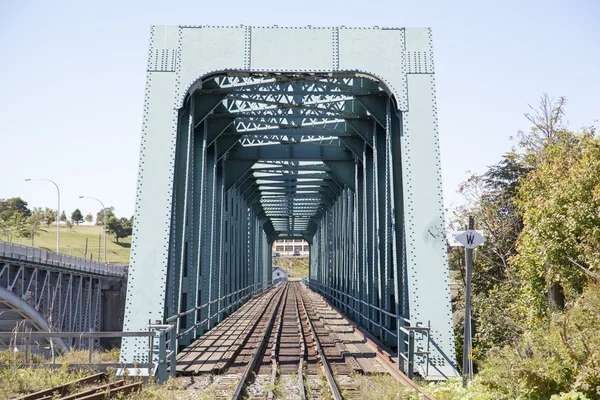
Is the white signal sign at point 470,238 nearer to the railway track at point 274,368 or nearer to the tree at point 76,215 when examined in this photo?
the railway track at point 274,368

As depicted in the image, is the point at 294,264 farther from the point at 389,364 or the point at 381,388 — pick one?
the point at 381,388

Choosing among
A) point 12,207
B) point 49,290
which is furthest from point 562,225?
point 12,207

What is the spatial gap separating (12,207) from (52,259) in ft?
358

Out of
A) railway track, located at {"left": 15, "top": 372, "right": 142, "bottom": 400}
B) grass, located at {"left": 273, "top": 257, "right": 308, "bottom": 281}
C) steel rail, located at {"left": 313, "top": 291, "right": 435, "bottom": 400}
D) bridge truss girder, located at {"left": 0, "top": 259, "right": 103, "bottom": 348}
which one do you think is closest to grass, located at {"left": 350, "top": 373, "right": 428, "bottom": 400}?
steel rail, located at {"left": 313, "top": 291, "right": 435, "bottom": 400}

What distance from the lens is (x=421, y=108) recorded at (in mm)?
12266

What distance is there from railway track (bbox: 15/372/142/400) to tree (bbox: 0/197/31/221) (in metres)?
118

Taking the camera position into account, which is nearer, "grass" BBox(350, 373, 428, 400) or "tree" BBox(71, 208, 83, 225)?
"grass" BBox(350, 373, 428, 400)

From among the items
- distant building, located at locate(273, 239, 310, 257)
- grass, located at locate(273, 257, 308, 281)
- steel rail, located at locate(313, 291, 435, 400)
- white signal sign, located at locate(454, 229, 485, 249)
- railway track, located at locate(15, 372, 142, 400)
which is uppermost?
distant building, located at locate(273, 239, 310, 257)

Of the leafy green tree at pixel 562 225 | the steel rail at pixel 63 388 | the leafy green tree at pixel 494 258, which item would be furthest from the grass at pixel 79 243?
the steel rail at pixel 63 388

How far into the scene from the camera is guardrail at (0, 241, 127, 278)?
30.8 m

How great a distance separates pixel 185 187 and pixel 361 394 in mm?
6540

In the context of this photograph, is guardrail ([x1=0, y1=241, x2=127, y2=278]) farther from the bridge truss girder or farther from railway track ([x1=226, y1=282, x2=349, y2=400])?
railway track ([x1=226, y1=282, x2=349, y2=400])

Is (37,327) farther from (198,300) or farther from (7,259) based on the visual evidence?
(198,300)

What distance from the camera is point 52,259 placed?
1421 inches
